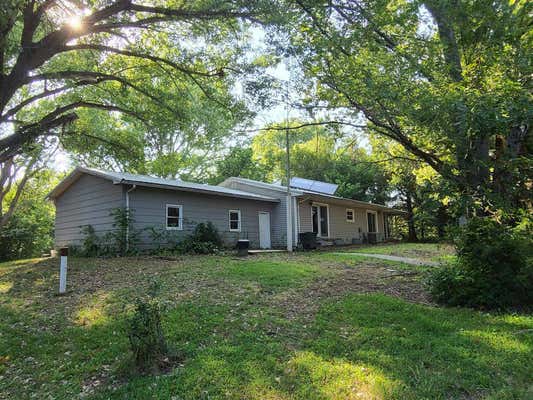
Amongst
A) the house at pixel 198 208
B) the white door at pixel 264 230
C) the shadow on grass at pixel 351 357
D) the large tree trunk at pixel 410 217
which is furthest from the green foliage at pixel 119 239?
the large tree trunk at pixel 410 217

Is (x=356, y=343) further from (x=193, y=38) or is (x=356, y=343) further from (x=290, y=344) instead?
(x=193, y=38)

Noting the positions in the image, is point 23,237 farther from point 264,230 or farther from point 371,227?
point 371,227

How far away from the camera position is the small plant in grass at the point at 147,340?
11.6ft

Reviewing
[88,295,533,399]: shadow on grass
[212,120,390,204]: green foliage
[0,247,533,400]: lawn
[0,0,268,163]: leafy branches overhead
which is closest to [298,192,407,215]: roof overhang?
[212,120,390,204]: green foliage

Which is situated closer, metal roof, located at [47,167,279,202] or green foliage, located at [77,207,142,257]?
green foliage, located at [77,207,142,257]

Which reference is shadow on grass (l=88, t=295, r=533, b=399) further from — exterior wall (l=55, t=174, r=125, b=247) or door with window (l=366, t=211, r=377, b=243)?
door with window (l=366, t=211, r=377, b=243)

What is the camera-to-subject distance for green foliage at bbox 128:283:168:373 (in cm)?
355

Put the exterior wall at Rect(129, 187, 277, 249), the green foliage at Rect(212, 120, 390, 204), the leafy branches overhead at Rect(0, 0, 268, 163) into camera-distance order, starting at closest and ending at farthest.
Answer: the leafy branches overhead at Rect(0, 0, 268, 163) → the exterior wall at Rect(129, 187, 277, 249) → the green foliage at Rect(212, 120, 390, 204)

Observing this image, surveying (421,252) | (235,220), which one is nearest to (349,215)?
(421,252)

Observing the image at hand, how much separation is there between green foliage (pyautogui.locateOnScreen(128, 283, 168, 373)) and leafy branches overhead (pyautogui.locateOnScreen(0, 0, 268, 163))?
4788mm

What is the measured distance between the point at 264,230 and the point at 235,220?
2.09m

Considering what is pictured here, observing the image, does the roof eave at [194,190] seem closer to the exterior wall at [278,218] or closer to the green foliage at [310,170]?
the exterior wall at [278,218]

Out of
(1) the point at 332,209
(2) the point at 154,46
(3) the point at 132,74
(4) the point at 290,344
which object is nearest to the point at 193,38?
(2) the point at 154,46

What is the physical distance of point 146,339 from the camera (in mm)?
3564
